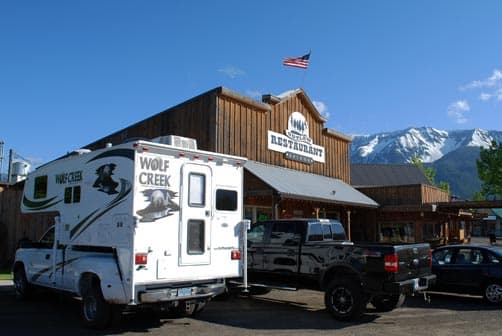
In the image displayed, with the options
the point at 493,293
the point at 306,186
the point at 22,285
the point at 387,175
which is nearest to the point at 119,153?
the point at 22,285

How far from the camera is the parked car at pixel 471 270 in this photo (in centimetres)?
1066

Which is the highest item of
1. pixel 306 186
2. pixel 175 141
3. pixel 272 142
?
pixel 272 142

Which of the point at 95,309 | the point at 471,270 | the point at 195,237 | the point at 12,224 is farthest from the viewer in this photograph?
the point at 12,224

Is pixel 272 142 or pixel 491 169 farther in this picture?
pixel 491 169

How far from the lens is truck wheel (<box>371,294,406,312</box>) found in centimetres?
974

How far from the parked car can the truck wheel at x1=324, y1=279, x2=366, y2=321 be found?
3.66 m

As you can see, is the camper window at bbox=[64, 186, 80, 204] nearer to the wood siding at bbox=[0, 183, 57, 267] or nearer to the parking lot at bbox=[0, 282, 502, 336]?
the parking lot at bbox=[0, 282, 502, 336]

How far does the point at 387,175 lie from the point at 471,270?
4567 centimetres

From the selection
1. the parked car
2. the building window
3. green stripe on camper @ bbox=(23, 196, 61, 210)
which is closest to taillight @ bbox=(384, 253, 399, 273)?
the parked car

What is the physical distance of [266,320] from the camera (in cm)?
895

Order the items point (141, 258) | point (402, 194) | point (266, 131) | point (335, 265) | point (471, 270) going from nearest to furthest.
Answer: point (141, 258)
point (335, 265)
point (471, 270)
point (266, 131)
point (402, 194)

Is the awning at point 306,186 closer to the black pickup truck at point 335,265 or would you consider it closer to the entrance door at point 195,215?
the black pickup truck at point 335,265

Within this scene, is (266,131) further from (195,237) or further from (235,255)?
(195,237)

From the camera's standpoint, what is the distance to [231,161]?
920 cm
